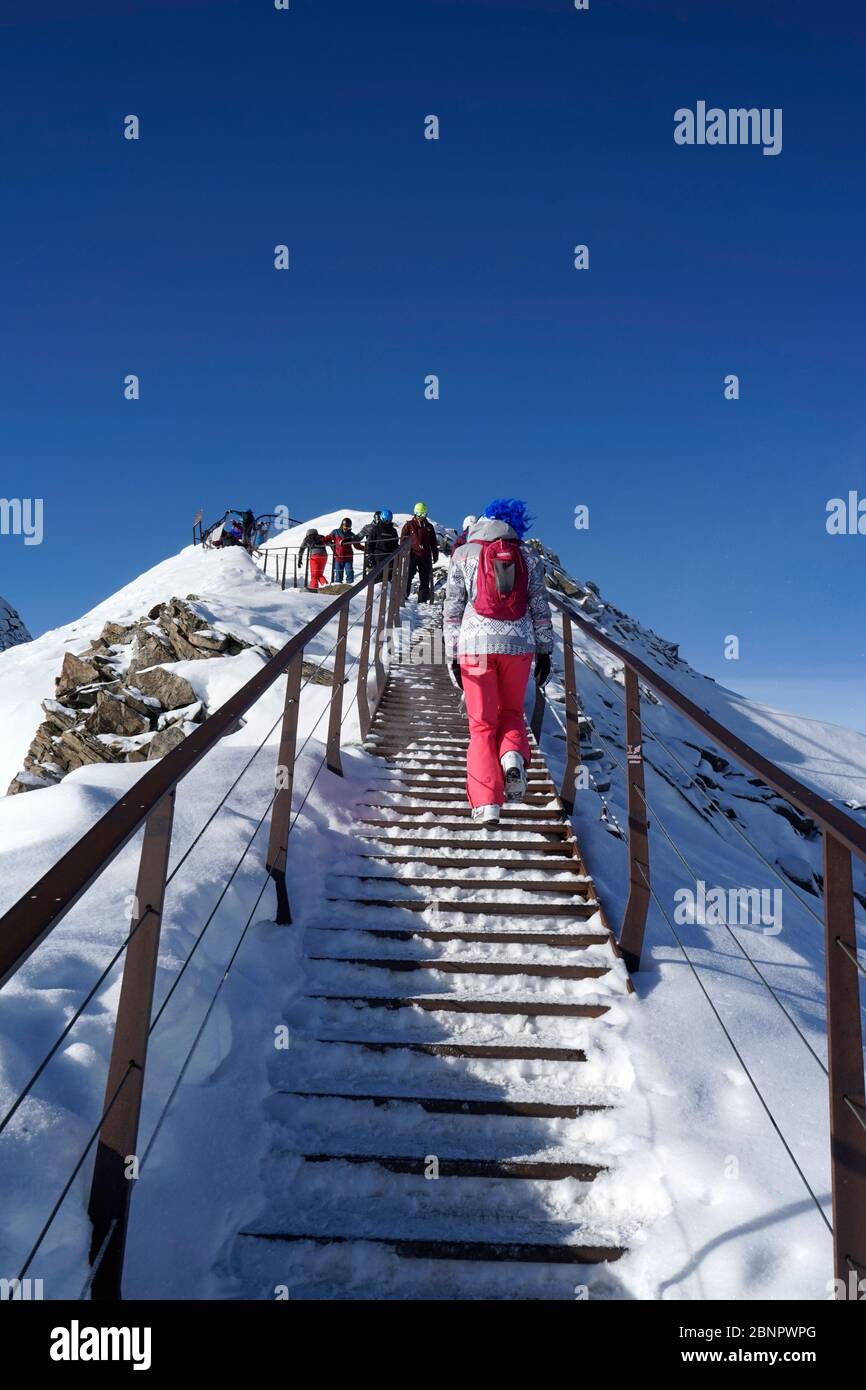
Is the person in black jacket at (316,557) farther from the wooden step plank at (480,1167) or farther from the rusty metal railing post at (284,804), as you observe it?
the wooden step plank at (480,1167)

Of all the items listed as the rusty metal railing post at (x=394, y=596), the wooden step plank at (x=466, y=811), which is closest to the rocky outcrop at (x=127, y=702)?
the rusty metal railing post at (x=394, y=596)

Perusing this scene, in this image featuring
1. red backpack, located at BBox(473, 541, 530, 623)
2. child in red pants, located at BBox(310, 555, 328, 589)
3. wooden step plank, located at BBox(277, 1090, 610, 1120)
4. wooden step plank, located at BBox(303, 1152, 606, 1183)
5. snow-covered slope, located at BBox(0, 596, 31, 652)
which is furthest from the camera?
snow-covered slope, located at BBox(0, 596, 31, 652)

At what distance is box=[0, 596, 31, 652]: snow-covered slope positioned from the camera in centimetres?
9606

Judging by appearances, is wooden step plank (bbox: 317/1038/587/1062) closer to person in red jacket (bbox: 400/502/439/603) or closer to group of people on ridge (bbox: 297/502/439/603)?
group of people on ridge (bbox: 297/502/439/603)

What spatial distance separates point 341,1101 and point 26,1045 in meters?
0.99

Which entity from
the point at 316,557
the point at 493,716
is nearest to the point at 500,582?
the point at 493,716

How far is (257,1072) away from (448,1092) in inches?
25.1

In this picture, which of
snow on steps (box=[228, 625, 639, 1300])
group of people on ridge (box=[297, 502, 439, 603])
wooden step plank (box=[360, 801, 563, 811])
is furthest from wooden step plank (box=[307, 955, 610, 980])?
group of people on ridge (box=[297, 502, 439, 603])

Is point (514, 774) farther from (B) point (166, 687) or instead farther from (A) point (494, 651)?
(B) point (166, 687)

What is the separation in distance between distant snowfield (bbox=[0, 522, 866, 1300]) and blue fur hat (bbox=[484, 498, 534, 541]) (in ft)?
5.99

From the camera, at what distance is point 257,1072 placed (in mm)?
2613

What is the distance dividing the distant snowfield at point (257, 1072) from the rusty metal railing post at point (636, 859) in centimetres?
14
